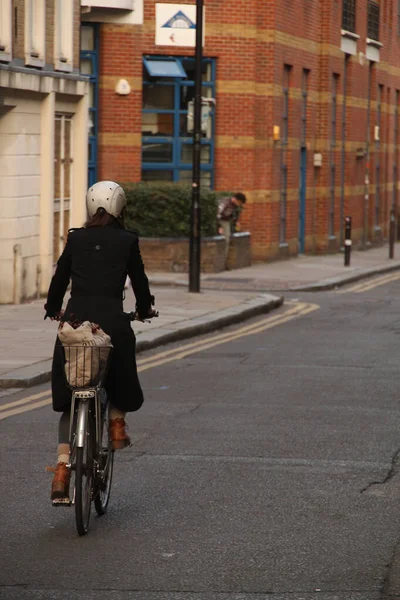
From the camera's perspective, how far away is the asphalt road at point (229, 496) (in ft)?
21.5

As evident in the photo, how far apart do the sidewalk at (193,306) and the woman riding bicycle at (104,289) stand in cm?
574

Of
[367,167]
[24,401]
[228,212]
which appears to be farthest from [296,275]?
[24,401]

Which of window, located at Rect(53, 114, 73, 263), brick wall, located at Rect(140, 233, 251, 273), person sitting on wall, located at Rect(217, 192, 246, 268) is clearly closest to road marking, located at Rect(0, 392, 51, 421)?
window, located at Rect(53, 114, 73, 263)

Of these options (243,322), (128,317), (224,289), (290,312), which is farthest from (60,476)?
(224,289)

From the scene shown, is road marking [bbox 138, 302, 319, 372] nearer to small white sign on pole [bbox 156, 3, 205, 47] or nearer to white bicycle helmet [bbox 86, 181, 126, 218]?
white bicycle helmet [bbox 86, 181, 126, 218]

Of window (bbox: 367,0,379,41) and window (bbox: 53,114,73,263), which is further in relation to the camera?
window (bbox: 367,0,379,41)

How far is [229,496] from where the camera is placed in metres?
8.45

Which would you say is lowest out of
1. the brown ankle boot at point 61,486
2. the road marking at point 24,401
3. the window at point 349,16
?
the road marking at point 24,401

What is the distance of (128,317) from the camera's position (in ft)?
25.4

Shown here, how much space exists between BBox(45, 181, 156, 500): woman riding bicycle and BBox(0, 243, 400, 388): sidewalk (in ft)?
18.8

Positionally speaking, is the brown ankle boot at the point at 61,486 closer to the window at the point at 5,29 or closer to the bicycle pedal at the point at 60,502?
the bicycle pedal at the point at 60,502

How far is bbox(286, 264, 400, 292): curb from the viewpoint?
90.4 ft

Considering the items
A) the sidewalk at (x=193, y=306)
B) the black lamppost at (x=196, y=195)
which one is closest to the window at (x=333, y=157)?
the sidewalk at (x=193, y=306)

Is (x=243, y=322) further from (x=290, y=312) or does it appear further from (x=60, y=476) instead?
(x=60, y=476)
